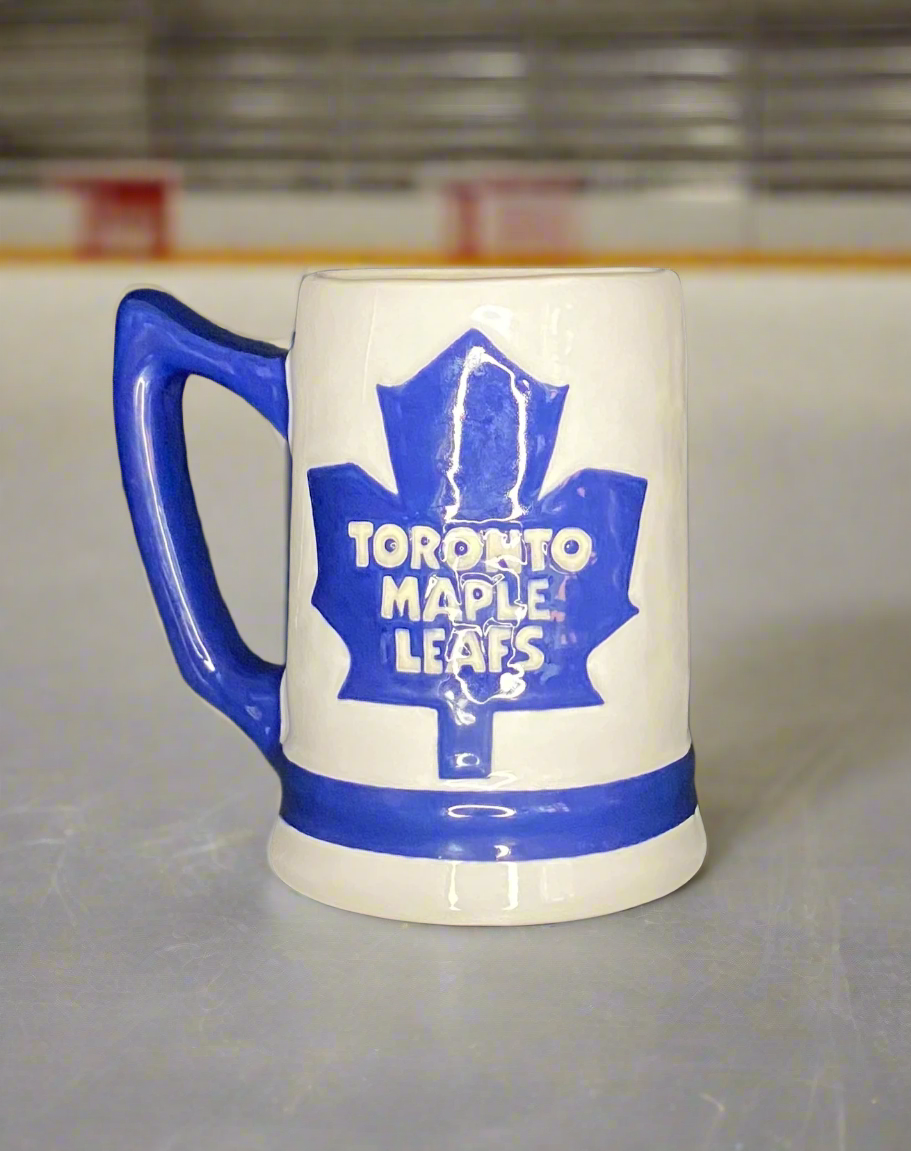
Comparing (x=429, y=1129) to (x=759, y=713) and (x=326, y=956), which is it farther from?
(x=759, y=713)

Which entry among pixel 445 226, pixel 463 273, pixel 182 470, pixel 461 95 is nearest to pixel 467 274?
pixel 463 273

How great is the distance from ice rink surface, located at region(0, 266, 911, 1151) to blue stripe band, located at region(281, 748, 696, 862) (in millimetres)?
23

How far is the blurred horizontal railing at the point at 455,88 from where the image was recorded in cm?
450

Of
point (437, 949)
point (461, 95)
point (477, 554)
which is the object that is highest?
point (461, 95)

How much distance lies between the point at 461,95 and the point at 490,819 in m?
4.58

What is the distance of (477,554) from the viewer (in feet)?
1.43

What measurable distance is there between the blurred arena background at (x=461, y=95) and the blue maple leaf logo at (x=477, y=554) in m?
3.81

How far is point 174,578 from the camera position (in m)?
0.49

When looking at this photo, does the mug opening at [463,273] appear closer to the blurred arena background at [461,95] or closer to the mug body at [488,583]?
the mug body at [488,583]

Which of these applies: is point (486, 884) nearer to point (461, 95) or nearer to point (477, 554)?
point (477, 554)

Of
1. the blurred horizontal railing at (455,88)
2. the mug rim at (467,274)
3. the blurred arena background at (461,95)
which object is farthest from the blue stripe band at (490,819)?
the blurred horizontal railing at (455,88)

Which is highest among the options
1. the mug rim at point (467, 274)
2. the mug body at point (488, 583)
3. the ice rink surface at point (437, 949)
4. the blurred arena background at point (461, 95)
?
the blurred arena background at point (461, 95)

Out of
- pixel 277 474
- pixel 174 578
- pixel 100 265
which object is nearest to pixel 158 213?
pixel 100 265

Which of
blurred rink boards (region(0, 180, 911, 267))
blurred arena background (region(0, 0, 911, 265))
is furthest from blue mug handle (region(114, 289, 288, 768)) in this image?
blurred arena background (region(0, 0, 911, 265))
